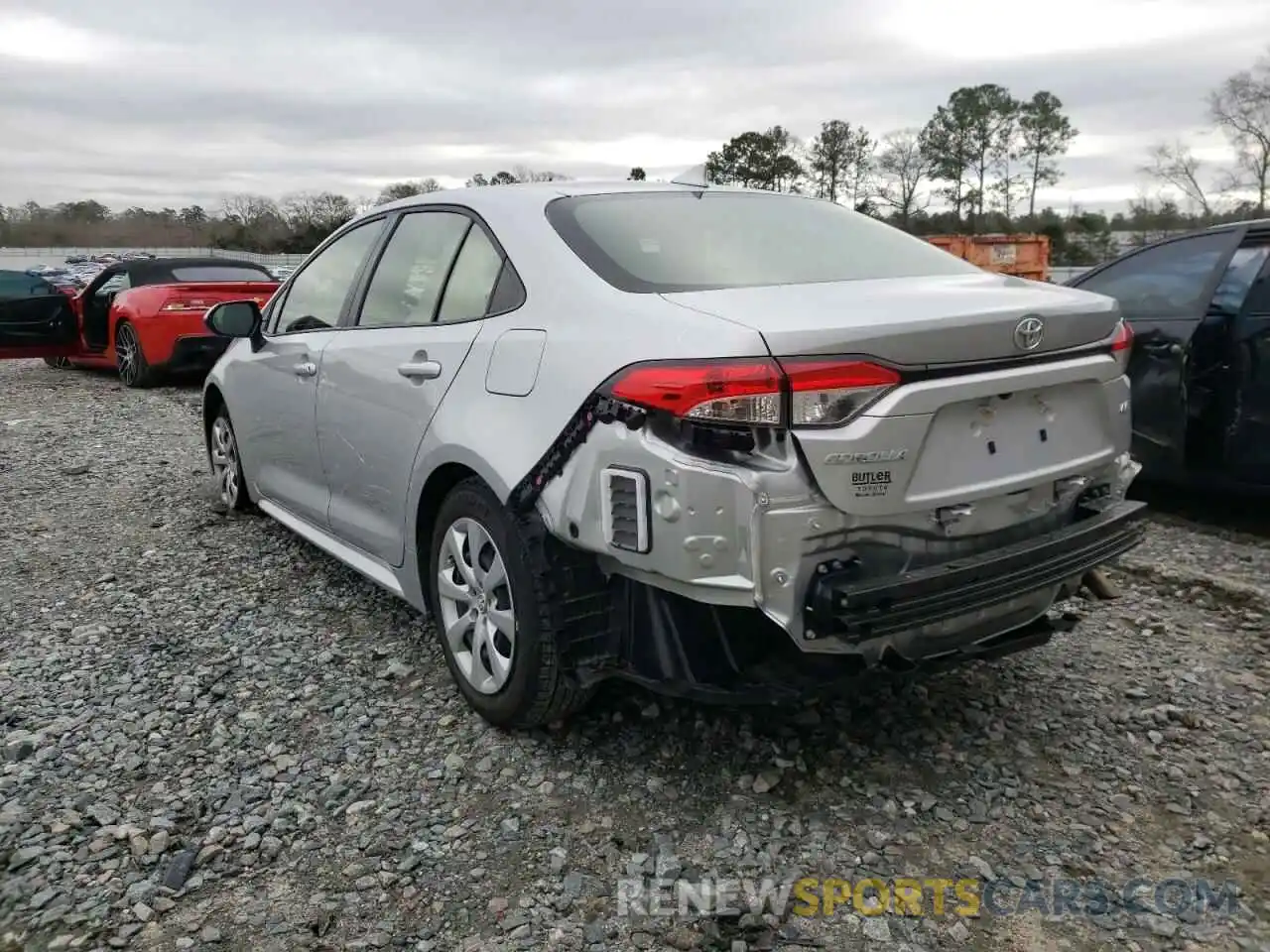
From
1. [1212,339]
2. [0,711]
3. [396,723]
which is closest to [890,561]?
[396,723]

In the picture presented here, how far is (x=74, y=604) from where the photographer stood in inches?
166

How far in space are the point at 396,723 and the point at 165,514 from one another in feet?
10.2

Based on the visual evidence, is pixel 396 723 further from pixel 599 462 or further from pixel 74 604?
pixel 74 604

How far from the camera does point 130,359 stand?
10508mm

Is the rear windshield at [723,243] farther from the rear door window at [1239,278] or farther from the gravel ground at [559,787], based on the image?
the rear door window at [1239,278]

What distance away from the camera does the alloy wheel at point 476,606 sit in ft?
9.52

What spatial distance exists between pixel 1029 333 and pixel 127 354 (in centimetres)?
1027

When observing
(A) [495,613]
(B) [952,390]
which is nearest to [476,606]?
(A) [495,613]

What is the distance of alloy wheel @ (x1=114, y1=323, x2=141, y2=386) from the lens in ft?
33.9

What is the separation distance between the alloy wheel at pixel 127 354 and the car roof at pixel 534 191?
25.8 ft

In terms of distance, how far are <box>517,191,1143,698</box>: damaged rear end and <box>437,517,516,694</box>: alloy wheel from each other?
348mm

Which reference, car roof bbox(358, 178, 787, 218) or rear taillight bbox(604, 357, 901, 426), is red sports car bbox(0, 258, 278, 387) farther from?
rear taillight bbox(604, 357, 901, 426)

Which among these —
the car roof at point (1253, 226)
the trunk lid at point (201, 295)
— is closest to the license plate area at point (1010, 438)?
the car roof at point (1253, 226)

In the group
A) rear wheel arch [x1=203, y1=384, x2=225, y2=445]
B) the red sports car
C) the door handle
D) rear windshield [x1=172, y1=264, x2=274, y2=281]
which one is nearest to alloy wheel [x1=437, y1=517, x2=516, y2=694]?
the door handle
